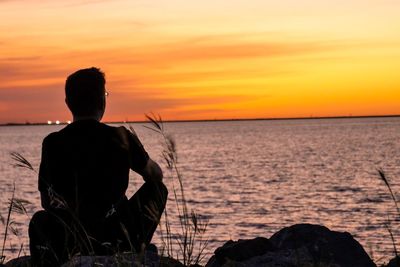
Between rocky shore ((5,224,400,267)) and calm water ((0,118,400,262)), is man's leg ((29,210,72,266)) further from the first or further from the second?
calm water ((0,118,400,262))

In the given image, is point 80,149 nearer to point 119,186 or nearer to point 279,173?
point 119,186

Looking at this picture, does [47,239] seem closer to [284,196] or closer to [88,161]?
[88,161]

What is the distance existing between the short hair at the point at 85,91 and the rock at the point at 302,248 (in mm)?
1693

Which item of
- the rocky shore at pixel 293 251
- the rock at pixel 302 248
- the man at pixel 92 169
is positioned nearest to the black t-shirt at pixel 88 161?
the man at pixel 92 169

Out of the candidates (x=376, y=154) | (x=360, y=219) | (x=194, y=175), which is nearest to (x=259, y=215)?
(x=360, y=219)

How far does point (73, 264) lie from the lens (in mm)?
5055

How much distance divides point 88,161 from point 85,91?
1.85ft

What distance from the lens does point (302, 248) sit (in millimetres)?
6430

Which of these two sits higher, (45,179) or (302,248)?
(45,179)

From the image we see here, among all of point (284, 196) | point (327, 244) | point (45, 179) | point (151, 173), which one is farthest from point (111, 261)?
point (284, 196)

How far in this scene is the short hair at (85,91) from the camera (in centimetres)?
566

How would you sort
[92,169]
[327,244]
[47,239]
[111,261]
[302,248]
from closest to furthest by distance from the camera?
[111,261]
[92,169]
[47,239]
[302,248]
[327,244]

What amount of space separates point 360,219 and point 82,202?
28385 millimetres

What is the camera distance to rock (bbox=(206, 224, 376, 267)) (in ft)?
20.6
